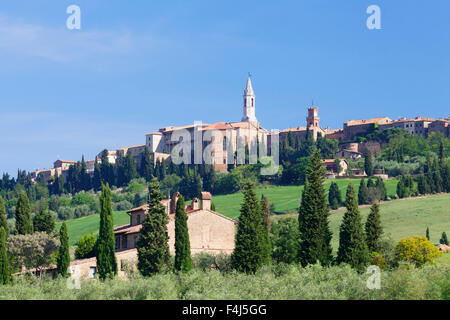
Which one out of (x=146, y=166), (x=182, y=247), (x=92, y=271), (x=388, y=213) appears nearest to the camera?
(x=182, y=247)

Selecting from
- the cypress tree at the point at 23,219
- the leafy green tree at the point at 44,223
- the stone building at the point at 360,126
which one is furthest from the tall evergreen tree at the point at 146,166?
the cypress tree at the point at 23,219

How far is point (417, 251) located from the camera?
180 feet

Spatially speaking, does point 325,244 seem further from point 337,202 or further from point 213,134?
point 213,134

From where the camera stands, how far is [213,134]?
152 m

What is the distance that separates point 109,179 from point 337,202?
58032 millimetres

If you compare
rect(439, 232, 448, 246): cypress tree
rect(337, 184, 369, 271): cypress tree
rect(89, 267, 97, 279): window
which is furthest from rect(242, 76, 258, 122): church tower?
rect(337, 184, 369, 271): cypress tree

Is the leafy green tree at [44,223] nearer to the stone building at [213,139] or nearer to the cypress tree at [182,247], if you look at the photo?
the cypress tree at [182,247]

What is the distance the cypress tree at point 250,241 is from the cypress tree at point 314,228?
7.19ft

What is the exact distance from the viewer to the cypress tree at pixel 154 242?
146ft

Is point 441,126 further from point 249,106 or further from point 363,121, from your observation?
point 249,106

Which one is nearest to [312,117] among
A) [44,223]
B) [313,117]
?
[313,117]

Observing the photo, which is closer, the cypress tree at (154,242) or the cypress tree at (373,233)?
the cypress tree at (154,242)

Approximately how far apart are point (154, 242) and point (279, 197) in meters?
61.5
